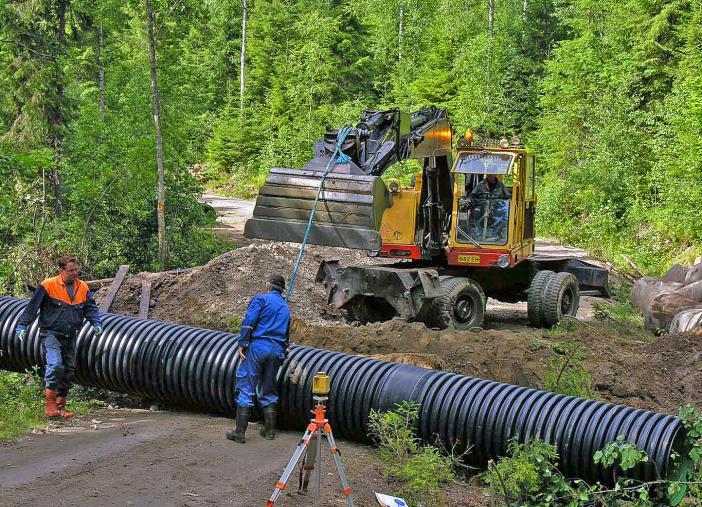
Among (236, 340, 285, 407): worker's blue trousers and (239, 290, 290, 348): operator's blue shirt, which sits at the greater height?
(239, 290, 290, 348): operator's blue shirt

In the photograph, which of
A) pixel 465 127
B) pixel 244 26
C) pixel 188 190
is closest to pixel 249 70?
pixel 244 26

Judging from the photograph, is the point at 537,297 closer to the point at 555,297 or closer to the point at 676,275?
the point at 555,297

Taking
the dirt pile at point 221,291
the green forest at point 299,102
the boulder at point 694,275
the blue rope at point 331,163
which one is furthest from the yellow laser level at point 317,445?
the boulder at point 694,275

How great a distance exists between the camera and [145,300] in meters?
14.5

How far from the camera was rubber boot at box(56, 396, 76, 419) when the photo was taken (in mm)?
9344

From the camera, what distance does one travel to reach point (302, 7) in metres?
48.4

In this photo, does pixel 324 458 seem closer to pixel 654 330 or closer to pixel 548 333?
pixel 548 333

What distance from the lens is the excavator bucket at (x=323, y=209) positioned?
11.5m

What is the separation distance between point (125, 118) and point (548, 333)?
11.6 metres

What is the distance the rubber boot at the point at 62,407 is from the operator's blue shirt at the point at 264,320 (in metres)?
2.24

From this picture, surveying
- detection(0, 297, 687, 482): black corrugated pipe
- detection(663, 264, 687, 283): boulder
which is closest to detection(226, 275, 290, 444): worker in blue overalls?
A: detection(0, 297, 687, 482): black corrugated pipe

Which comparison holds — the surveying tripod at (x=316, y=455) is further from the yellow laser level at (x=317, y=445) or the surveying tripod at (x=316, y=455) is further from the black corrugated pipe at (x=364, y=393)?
the black corrugated pipe at (x=364, y=393)

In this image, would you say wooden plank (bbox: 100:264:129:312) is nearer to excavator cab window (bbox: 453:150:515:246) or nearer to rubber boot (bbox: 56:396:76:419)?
rubber boot (bbox: 56:396:76:419)

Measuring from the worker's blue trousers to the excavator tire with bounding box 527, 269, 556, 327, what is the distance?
7.24 m
